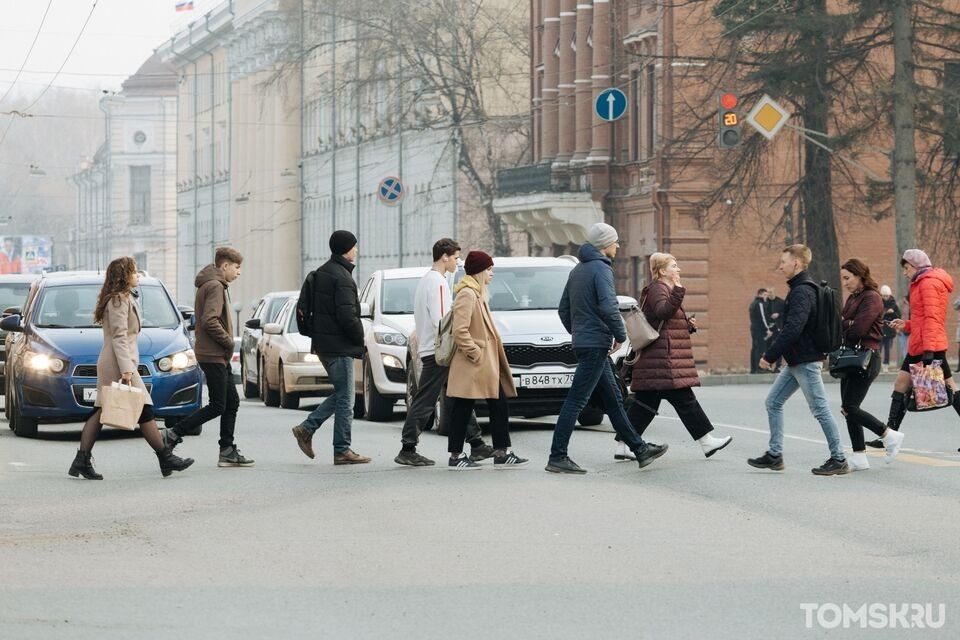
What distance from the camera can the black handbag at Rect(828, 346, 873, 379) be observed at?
14867 mm

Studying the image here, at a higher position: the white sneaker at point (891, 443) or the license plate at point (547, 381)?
the license plate at point (547, 381)

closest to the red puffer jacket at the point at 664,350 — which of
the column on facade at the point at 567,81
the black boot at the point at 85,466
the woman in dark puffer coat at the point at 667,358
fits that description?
the woman in dark puffer coat at the point at 667,358

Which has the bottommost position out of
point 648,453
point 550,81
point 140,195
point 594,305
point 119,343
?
point 648,453

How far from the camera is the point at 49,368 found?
1891 cm

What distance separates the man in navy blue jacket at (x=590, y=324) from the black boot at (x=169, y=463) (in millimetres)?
2676

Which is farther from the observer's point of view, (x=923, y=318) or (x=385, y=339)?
(x=385, y=339)

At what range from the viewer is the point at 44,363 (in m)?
19.0

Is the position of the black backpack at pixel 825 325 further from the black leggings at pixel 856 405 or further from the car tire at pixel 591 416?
the car tire at pixel 591 416

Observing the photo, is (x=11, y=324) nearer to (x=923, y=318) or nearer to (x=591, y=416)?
(x=591, y=416)

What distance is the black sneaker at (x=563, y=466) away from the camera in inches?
574

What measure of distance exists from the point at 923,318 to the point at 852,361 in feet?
4.16

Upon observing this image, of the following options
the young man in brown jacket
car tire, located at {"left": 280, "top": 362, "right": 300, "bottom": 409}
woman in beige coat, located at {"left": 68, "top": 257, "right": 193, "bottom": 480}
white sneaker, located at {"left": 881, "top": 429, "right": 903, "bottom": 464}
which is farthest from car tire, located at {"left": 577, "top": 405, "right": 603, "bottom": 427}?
car tire, located at {"left": 280, "top": 362, "right": 300, "bottom": 409}

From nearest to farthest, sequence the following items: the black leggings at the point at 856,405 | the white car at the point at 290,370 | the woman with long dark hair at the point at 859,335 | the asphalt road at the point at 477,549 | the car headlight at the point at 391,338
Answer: the asphalt road at the point at 477,549 → the woman with long dark hair at the point at 859,335 → the black leggings at the point at 856,405 → the car headlight at the point at 391,338 → the white car at the point at 290,370

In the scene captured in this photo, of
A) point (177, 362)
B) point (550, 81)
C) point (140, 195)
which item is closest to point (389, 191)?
point (550, 81)
